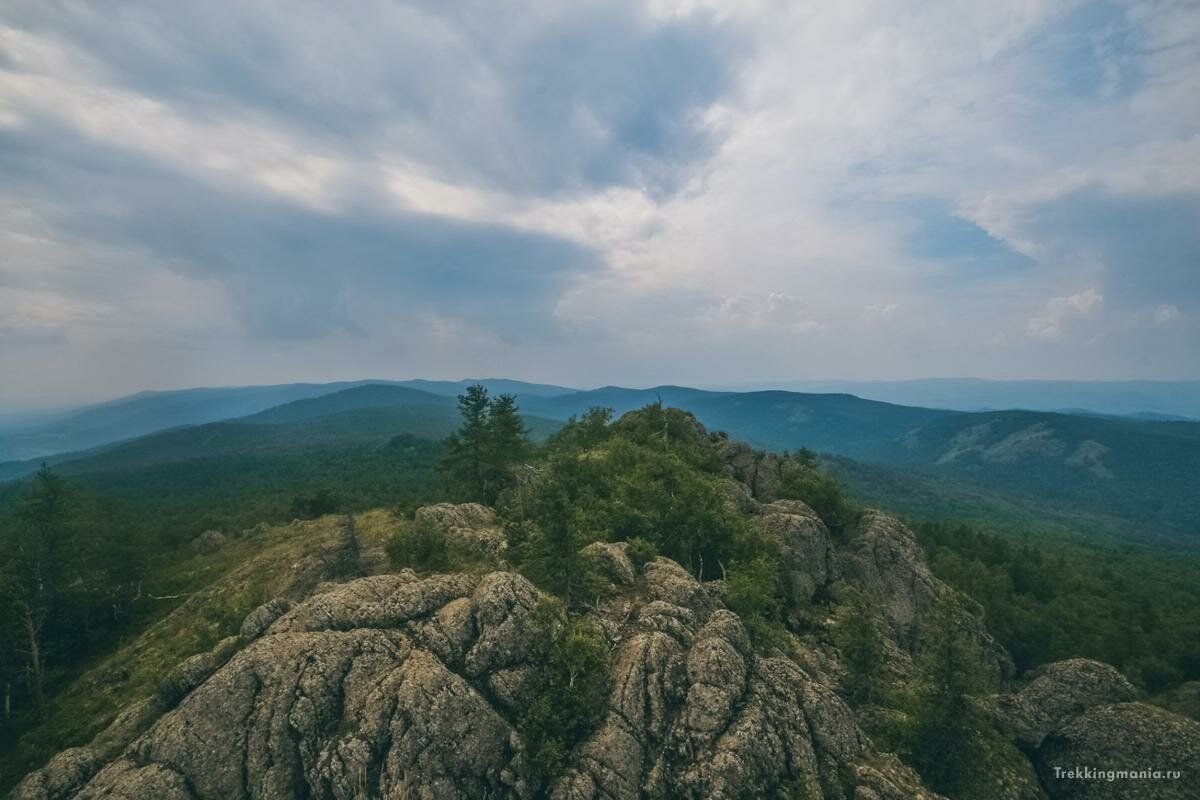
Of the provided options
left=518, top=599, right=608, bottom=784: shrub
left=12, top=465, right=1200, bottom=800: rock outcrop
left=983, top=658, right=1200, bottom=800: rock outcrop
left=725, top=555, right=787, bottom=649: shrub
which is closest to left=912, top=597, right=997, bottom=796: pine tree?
left=12, top=465, right=1200, bottom=800: rock outcrop

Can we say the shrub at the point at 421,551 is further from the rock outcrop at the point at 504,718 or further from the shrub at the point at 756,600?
the shrub at the point at 756,600

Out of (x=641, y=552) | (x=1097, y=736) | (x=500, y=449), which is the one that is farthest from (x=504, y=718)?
(x=500, y=449)

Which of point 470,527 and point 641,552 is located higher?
point 470,527

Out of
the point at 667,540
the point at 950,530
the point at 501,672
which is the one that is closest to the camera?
the point at 501,672

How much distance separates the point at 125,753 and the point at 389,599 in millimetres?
14164

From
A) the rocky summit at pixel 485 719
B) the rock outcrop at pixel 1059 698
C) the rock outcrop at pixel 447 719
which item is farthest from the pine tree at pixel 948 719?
the rock outcrop at pixel 1059 698

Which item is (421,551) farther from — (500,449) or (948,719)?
(948,719)

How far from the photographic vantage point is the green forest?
105ft

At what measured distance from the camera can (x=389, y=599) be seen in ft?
112

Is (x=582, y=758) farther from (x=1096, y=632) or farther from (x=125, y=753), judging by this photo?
(x=1096, y=632)

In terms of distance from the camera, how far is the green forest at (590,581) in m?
32.0

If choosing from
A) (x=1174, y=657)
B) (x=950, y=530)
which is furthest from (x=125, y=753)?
(x=950, y=530)

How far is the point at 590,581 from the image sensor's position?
3819 centimetres

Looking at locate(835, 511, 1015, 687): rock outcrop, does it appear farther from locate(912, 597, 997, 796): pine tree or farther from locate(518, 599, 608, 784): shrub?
locate(518, 599, 608, 784): shrub
